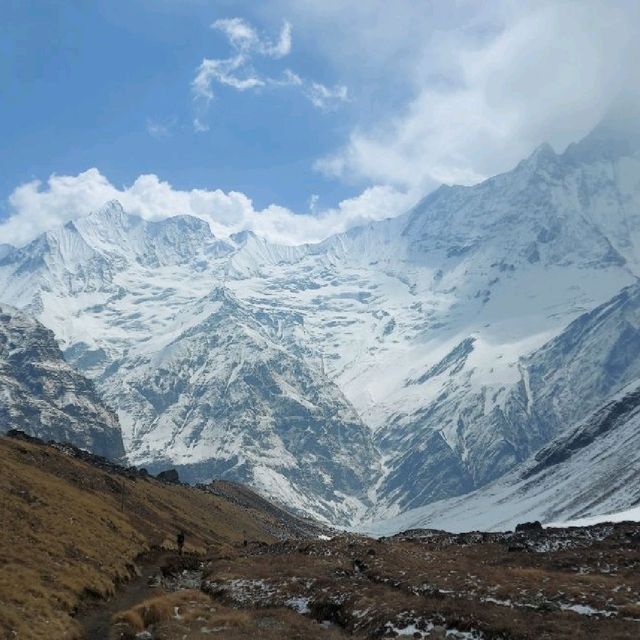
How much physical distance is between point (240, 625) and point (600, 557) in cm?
2487

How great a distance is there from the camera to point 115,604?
42.2 meters

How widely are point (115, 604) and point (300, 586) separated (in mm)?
11096

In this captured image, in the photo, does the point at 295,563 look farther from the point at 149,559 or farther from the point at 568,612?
the point at 568,612

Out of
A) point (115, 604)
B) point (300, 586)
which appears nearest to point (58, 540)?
point (115, 604)

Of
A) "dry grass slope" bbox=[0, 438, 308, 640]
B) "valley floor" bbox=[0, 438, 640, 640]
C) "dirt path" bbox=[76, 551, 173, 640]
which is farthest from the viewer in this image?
"dirt path" bbox=[76, 551, 173, 640]

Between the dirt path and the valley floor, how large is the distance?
0.15 m

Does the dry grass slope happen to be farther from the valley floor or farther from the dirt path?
the dirt path

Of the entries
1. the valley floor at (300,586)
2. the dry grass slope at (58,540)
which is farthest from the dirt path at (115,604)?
the dry grass slope at (58,540)

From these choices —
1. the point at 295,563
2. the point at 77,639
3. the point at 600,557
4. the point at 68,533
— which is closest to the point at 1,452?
the point at 68,533

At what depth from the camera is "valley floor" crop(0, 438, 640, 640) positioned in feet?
107

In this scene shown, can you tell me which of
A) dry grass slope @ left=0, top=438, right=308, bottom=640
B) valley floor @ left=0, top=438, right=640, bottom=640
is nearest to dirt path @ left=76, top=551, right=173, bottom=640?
valley floor @ left=0, top=438, right=640, bottom=640

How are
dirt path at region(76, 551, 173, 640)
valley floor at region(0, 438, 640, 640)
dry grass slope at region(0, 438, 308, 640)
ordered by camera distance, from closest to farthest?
valley floor at region(0, 438, 640, 640), dry grass slope at region(0, 438, 308, 640), dirt path at region(76, 551, 173, 640)

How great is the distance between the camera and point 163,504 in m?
125

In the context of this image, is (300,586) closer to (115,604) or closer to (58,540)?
(115,604)
